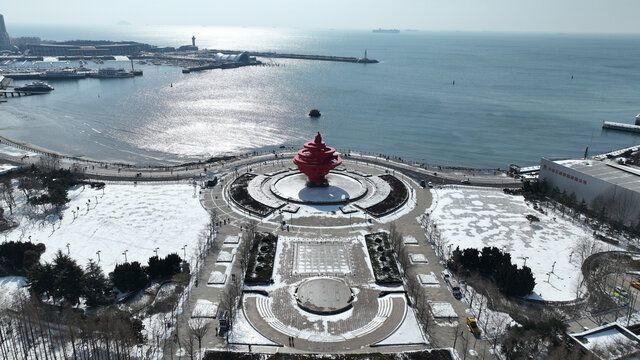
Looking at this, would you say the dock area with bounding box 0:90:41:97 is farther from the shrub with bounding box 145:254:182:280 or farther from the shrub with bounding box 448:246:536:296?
the shrub with bounding box 448:246:536:296

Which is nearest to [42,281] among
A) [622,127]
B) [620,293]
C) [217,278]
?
[217,278]

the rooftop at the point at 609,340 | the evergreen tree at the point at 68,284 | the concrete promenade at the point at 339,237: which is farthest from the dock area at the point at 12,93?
the rooftop at the point at 609,340

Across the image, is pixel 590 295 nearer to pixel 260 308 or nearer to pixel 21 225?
pixel 260 308

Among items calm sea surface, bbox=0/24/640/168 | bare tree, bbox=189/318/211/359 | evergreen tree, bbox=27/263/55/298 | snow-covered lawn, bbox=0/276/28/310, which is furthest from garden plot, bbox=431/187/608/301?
snow-covered lawn, bbox=0/276/28/310

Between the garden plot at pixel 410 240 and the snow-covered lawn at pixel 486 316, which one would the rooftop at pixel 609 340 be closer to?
the snow-covered lawn at pixel 486 316

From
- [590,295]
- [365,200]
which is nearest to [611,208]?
[590,295]

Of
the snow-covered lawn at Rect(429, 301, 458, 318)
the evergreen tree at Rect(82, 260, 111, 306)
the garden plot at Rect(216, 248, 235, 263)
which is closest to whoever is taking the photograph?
the snow-covered lawn at Rect(429, 301, 458, 318)

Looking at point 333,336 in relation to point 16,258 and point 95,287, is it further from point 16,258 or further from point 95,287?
point 16,258

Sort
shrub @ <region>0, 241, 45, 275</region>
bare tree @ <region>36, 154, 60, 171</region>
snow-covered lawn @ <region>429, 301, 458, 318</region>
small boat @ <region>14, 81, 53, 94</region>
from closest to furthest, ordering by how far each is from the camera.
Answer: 1. snow-covered lawn @ <region>429, 301, 458, 318</region>
2. shrub @ <region>0, 241, 45, 275</region>
3. bare tree @ <region>36, 154, 60, 171</region>
4. small boat @ <region>14, 81, 53, 94</region>
